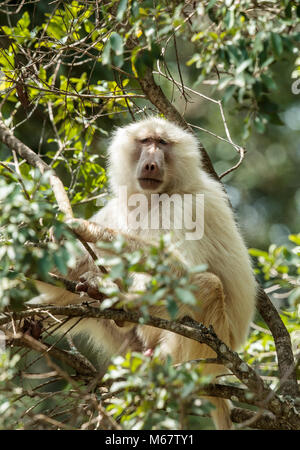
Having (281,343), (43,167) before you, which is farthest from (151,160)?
(281,343)

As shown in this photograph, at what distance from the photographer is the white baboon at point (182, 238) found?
18.5ft

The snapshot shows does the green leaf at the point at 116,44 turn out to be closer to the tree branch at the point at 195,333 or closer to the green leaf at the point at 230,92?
the green leaf at the point at 230,92

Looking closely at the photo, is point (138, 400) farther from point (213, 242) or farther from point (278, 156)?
point (278, 156)

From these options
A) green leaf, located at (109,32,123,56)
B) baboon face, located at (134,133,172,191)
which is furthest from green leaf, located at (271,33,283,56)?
baboon face, located at (134,133,172,191)

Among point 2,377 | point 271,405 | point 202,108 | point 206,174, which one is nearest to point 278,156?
point 202,108

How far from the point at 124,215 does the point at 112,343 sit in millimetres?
1490

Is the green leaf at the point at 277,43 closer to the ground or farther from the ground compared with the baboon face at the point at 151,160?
farther from the ground

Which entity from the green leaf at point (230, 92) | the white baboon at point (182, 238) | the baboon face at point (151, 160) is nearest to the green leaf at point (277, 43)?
the green leaf at point (230, 92)

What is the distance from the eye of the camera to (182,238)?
5797mm

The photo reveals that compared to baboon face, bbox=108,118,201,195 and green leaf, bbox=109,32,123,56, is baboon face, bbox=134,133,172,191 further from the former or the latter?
green leaf, bbox=109,32,123,56

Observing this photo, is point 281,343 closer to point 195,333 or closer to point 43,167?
point 195,333

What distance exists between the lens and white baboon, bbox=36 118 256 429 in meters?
5.64

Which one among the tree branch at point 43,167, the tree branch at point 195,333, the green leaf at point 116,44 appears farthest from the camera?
the tree branch at point 43,167

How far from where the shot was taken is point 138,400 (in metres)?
3.97
